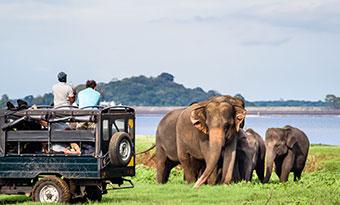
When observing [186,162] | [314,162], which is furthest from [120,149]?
[314,162]

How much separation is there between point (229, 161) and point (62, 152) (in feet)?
25.1

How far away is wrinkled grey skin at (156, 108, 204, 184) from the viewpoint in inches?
1265

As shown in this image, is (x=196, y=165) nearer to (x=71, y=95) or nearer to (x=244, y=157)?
(x=244, y=157)

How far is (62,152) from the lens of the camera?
72.1ft

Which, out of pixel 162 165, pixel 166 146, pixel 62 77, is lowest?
pixel 162 165

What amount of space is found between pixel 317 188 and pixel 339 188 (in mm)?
590

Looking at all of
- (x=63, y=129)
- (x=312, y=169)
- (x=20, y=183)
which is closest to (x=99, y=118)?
(x=63, y=129)

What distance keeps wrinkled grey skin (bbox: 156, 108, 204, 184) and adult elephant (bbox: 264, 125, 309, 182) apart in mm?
4651

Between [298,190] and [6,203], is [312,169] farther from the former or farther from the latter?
[6,203]

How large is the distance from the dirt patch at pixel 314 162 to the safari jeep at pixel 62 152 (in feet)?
74.6

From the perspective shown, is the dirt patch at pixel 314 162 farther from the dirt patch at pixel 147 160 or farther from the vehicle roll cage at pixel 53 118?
the vehicle roll cage at pixel 53 118

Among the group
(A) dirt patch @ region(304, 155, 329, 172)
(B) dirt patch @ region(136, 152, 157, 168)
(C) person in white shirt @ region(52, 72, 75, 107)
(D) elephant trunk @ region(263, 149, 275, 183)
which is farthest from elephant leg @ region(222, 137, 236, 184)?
(B) dirt patch @ region(136, 152, 157, 168)

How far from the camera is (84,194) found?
2211cm

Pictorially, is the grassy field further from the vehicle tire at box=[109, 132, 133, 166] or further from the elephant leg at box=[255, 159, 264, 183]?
the elephant leg at box=[255, 159, 264, 183]
